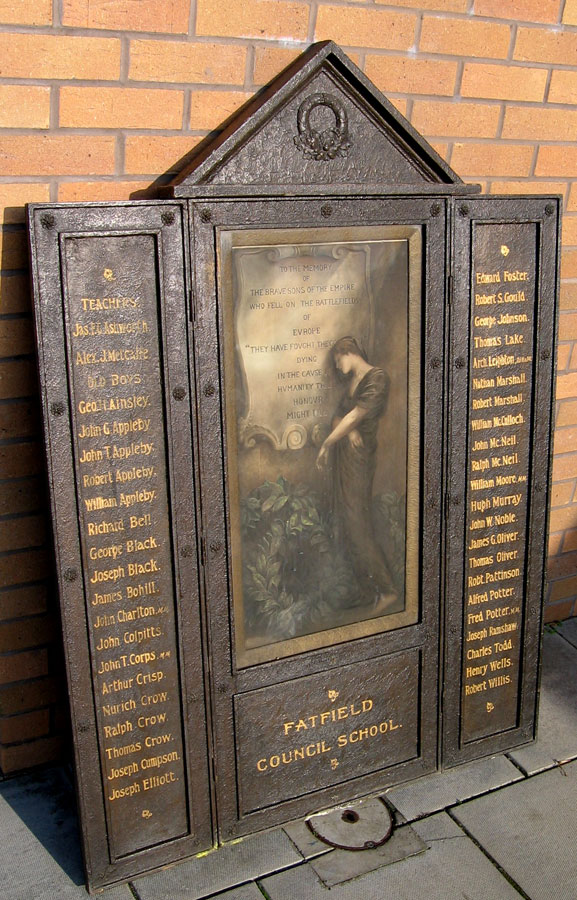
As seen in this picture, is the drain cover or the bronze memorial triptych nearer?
the bronze memorial triptych

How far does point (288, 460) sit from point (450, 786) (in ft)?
3.93

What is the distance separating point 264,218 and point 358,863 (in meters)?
1.76

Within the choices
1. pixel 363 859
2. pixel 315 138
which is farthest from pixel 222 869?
pixel 315 138

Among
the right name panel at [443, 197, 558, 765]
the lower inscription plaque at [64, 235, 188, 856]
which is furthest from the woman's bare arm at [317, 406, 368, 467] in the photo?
the lower inscription plaque at [64, 235, 188, 856]

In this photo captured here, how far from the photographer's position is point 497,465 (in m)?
2.69

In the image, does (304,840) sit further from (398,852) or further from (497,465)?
(497,465)

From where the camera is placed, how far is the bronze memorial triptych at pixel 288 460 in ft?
7.04

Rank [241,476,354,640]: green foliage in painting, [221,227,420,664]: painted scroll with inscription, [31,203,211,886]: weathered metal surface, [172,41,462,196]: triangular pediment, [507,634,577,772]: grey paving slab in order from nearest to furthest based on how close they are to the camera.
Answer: [31,203,211,886]: weathered metal surface, [172,41,462,196]: triangular pediment, [221,227,420,664]: painted scroll with inscription, [241,476,354,640]: green foliage in painting, [507,634,577,772]: grey paving slab

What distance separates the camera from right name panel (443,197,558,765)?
254 cm

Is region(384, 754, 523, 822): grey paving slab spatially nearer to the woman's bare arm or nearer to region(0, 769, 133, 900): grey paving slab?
region(0, 769, 133, 900): grey paving slab

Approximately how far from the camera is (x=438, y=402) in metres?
2.54

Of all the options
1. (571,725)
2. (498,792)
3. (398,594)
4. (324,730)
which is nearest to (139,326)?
(398,594)

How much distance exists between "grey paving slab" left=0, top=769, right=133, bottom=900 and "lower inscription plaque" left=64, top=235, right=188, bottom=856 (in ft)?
0.57

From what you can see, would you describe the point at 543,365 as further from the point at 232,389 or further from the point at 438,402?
the point at 232,389
